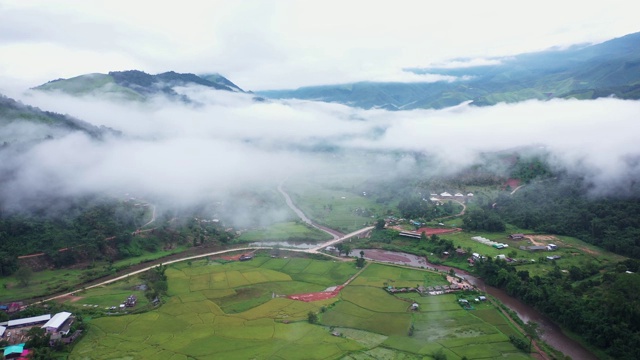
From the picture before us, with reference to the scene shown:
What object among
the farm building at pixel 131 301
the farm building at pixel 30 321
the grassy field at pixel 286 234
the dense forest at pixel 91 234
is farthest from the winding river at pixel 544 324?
the farm building at pixel 30 321

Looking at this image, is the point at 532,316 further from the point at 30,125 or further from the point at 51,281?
the point at 30,125

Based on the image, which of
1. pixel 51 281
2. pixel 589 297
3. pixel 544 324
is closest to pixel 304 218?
pixel 51 281

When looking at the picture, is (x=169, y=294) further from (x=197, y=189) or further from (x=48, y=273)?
(x=197, y=189)

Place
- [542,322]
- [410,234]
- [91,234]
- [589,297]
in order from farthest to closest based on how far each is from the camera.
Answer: [410,234] < [91,234] < [589,297] < [542,322]

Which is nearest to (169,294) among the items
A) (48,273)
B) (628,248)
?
(48,273)

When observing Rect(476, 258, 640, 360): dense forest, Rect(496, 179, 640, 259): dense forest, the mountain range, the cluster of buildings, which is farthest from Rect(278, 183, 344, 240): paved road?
the mountain range

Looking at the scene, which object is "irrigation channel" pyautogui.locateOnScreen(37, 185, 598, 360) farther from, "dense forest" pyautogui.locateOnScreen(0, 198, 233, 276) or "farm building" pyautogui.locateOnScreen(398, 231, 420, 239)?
"farm building" pyautogui.locateOnScreen(398, 231, 420, 239)

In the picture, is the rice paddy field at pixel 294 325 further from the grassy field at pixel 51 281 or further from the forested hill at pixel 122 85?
the forested hill at pixel 122 85
